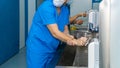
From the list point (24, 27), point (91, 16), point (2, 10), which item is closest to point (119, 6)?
point (91, 16)

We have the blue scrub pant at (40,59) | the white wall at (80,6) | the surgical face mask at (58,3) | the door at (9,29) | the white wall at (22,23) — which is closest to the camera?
the surgical face mask at (58,3)

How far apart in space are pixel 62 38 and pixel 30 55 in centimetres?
35

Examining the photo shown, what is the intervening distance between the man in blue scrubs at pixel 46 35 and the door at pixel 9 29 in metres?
1.98

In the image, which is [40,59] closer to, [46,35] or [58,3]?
[46,35]

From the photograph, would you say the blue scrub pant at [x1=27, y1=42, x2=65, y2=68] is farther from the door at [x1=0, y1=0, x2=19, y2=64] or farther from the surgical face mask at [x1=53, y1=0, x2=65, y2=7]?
the door at [x1=0, y1=0, x2=19, y2=64]

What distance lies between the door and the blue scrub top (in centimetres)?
197

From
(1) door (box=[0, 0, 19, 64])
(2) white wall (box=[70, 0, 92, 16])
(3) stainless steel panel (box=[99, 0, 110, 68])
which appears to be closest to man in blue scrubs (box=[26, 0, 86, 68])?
(3) stainless steel panel (box=[99, 0, 110, 68])

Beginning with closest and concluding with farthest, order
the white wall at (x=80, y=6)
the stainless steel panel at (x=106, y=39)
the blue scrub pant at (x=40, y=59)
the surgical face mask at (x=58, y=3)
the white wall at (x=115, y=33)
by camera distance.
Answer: the white wall at (x=115, y=33) < the stainless steel panel at (x=106, y=39) < the surgical face mask at (x=58, y=3) < the blue scrub pant at (x=40, y=59) < the white wall at (x=80, y=6)

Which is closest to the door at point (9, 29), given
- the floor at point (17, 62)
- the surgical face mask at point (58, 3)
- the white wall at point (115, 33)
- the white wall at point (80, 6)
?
the floor at point (17, 62)

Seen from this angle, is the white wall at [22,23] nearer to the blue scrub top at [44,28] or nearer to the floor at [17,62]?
the floor at [17,62]

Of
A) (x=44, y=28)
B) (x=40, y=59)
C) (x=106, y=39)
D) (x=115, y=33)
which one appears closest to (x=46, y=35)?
(x=44, y=28)

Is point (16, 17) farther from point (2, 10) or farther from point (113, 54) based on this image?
point (113, 54)

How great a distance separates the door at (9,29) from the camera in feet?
12.0

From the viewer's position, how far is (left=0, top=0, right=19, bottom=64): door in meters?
3.67
